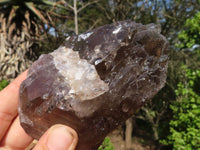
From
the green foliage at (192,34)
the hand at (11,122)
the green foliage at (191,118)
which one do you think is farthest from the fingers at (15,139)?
the green foliage at (192,34)

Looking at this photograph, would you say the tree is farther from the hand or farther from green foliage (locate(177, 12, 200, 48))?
the hand

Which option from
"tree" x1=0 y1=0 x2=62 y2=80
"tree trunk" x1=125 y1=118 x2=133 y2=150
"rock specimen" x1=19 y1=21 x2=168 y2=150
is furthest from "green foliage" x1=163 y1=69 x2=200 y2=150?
"tree" x1=0 y1=0 x2=62 y2=80

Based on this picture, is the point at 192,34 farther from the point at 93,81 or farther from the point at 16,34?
the point at 16,34

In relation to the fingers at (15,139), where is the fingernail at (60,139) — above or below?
above

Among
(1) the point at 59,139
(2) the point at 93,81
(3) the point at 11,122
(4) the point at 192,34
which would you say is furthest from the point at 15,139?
(4) the point at 192,34

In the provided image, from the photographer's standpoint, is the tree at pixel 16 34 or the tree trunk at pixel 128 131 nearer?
the tree at pixel 16 34

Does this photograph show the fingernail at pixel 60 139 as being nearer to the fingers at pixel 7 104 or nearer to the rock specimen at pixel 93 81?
the rock specimen at pixel 93 81
